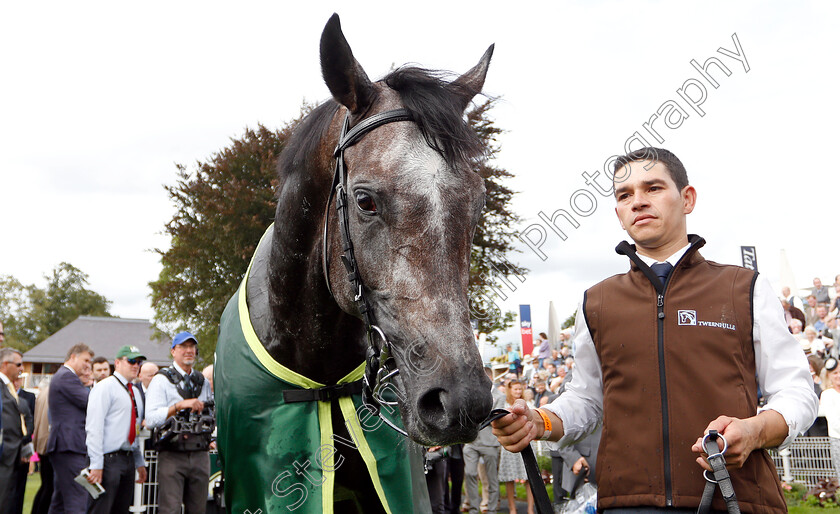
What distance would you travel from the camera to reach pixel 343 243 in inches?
90.5

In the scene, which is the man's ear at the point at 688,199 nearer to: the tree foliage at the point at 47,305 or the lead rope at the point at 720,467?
the lead rope at the point at 720,467

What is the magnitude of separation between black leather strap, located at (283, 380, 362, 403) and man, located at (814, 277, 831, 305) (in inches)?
607

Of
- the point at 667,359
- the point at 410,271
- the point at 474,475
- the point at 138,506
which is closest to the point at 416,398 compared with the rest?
the point at 410,271

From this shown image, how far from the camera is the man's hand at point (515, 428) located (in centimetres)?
206

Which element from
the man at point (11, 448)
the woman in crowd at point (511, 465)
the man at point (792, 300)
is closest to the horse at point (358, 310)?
the man at point (11, 448)

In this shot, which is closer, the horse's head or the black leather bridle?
the horse's head

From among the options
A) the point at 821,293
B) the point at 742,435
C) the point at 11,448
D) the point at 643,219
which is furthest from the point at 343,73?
the point at 821,293

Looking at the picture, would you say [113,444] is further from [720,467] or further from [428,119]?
[720,467]

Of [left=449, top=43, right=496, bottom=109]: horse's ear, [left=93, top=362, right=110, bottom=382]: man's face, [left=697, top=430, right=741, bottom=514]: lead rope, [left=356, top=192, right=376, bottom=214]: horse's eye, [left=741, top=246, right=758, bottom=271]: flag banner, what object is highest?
[left=741, top=246, right=758, bottom=271]: flag banner

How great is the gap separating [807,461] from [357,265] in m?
8.91

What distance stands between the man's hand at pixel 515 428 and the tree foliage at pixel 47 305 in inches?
2582

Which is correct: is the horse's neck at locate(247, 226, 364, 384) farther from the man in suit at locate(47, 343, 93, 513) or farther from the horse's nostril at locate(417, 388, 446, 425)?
the man in suit at locate(47, 343, 93, 513)

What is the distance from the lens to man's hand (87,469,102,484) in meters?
6.59

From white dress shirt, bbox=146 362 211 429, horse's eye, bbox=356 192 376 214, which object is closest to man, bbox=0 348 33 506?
white dress shirt, bbox=146 362 211 429
